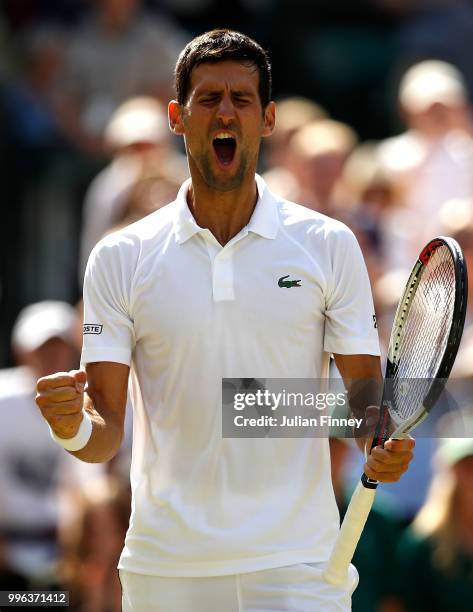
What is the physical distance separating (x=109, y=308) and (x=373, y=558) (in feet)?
8.29

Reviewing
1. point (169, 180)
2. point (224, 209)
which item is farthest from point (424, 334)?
point (169, 180)

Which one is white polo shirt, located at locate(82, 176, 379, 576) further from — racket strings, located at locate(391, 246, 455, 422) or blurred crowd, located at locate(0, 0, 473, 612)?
blurred crowd, located at locate(0, 0, 473, 612)

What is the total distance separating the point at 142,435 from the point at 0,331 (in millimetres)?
4957

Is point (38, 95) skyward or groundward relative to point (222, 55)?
groundward

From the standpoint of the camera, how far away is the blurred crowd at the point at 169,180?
6.31 m

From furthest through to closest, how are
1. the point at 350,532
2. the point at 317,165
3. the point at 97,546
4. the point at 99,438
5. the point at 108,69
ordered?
the point at 108,69 < the point at 317,165 < the point at 97,546 < the point at 99,438 < the point at 350,532

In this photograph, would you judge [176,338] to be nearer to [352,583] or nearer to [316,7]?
[352,583]

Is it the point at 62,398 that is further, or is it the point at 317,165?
the point at 317,165

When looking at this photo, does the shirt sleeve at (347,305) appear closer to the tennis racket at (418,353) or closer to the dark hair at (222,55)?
the tennis racket at (418,353)

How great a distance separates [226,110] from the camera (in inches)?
159

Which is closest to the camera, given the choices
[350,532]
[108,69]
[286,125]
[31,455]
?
[350,532]

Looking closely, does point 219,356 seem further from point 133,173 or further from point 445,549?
point 133,173

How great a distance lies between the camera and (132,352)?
4156mm

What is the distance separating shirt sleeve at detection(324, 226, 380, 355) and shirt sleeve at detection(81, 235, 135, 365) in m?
0.54
